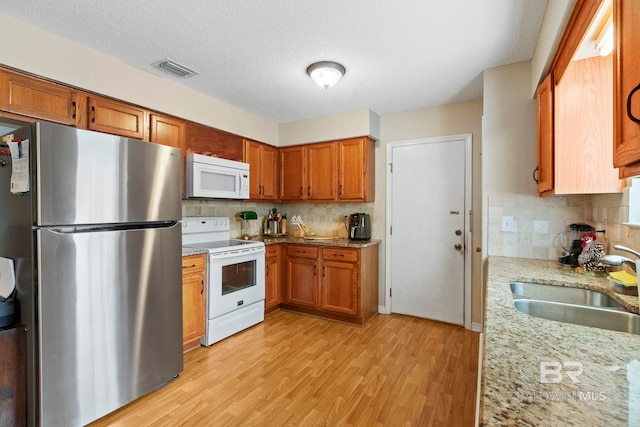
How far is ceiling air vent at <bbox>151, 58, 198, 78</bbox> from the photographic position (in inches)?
90.6

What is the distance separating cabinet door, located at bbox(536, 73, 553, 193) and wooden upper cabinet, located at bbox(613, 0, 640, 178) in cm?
100

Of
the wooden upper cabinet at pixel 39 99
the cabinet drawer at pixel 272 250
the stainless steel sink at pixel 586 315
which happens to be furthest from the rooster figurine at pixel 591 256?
the wooden upper cabinet at pixel 39 99

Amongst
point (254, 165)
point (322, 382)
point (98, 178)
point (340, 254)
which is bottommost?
point (322, 382)

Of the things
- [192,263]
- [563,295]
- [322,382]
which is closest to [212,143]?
[192,263]

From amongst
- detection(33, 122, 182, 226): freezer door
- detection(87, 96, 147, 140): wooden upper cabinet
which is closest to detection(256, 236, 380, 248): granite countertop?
detection(33, 122, 182, 226): freezer door

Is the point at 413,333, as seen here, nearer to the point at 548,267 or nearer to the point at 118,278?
the point at 548,267

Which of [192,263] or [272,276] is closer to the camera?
[192,263]

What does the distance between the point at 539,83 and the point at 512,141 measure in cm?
42

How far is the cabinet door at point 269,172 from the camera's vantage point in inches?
149

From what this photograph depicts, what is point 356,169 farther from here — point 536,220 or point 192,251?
point 192,251

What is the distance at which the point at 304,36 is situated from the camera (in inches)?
77.6

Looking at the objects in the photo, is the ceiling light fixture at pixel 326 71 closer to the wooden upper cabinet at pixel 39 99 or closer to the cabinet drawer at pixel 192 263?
the wooden upper cabinet at pixel 39 99

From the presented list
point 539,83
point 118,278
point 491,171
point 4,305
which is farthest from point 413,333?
point 4,305

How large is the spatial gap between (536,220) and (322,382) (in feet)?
6.54
